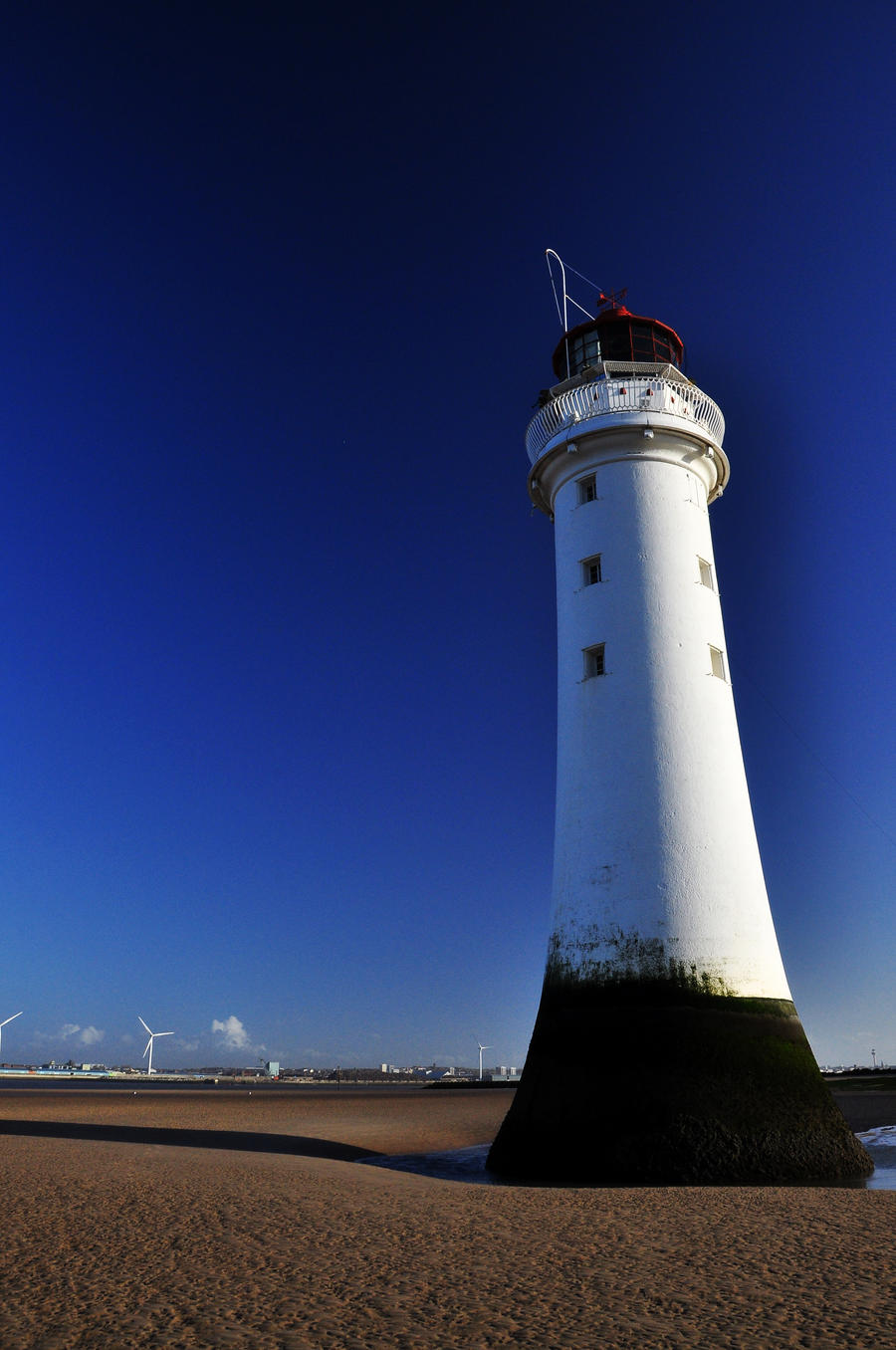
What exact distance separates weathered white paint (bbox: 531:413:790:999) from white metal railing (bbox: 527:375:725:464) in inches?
16.0

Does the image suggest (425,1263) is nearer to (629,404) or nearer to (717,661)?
(717,661)

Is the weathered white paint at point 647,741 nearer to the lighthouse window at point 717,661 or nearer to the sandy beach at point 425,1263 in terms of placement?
the lighthouse window at point 717,661

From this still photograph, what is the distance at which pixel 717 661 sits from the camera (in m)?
20.0

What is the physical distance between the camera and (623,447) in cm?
2108

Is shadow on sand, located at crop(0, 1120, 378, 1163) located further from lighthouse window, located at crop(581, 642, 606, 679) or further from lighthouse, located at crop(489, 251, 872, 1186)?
lighthouse window, located at crop(581, 642, 606, 679)

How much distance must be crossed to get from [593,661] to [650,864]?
4.92 metres

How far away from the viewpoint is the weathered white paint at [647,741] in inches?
664

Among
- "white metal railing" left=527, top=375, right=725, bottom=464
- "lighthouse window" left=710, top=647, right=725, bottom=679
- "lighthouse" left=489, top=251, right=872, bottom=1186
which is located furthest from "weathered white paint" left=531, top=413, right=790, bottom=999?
"white metal railing" left=527, top=375, right=725, bottom=464

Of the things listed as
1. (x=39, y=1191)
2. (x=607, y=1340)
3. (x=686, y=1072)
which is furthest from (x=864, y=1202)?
(x=39, y=1191)

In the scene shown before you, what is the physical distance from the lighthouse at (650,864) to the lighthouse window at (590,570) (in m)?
0.04

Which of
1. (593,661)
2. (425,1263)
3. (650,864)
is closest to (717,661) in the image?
(593,661)

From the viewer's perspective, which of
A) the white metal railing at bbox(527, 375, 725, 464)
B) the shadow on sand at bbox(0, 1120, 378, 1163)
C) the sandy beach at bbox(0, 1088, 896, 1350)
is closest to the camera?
the sandy beach at bbox(0, 1088, 896, 1350)

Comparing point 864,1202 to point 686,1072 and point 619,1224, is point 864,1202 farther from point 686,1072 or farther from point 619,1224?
point 686,1072

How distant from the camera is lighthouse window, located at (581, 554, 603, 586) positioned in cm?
2058
